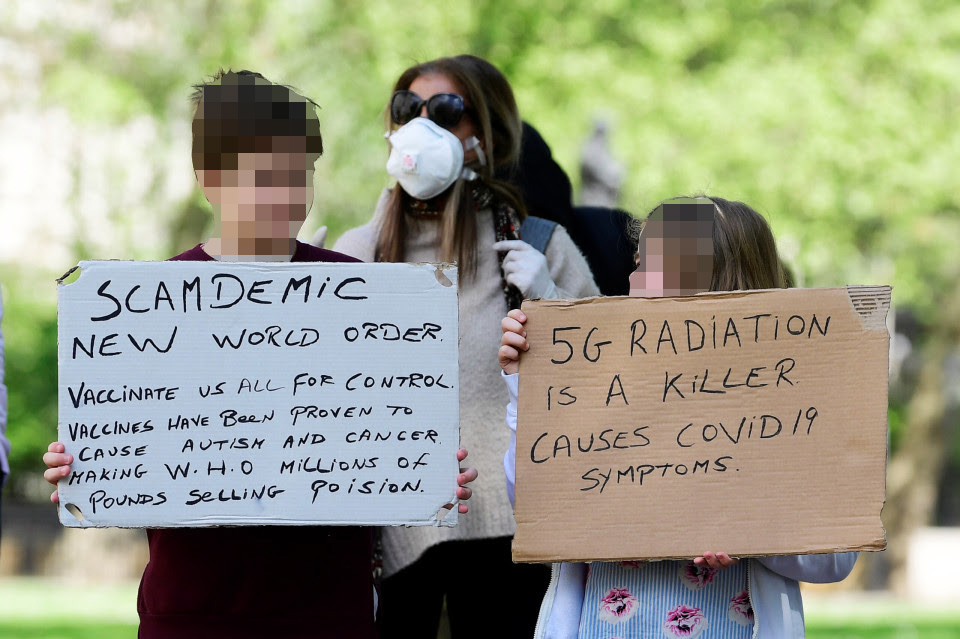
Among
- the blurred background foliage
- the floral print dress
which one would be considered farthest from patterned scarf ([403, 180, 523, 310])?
the blurred background foliage

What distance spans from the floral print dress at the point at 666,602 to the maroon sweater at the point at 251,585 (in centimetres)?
52

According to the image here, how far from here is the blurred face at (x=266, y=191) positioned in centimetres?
266

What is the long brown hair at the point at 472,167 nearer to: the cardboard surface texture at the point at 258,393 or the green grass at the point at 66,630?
the cardboard surface texture at the point at 258,393

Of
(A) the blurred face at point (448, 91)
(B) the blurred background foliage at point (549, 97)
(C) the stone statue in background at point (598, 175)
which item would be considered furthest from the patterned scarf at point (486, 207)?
(B) the blurred background foliage at point (549, 97)

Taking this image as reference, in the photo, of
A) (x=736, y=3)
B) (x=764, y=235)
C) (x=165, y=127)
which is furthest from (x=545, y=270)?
(x=736, y=3)

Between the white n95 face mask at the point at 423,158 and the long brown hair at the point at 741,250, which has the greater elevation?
the white n95 face mask at the point at 423,158

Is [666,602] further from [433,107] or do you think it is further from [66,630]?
[66,630]

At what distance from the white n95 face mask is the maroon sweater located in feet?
2.55

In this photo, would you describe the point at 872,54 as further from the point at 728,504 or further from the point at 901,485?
the point at 728,504

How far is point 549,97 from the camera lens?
12.4 meters

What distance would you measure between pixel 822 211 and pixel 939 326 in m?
4.05

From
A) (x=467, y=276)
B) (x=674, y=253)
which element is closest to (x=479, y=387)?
(x=467, y=276)

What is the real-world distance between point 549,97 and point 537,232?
907 centimetres

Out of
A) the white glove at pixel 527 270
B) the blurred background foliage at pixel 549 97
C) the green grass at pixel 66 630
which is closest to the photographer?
the white glove at pixel 527 270
